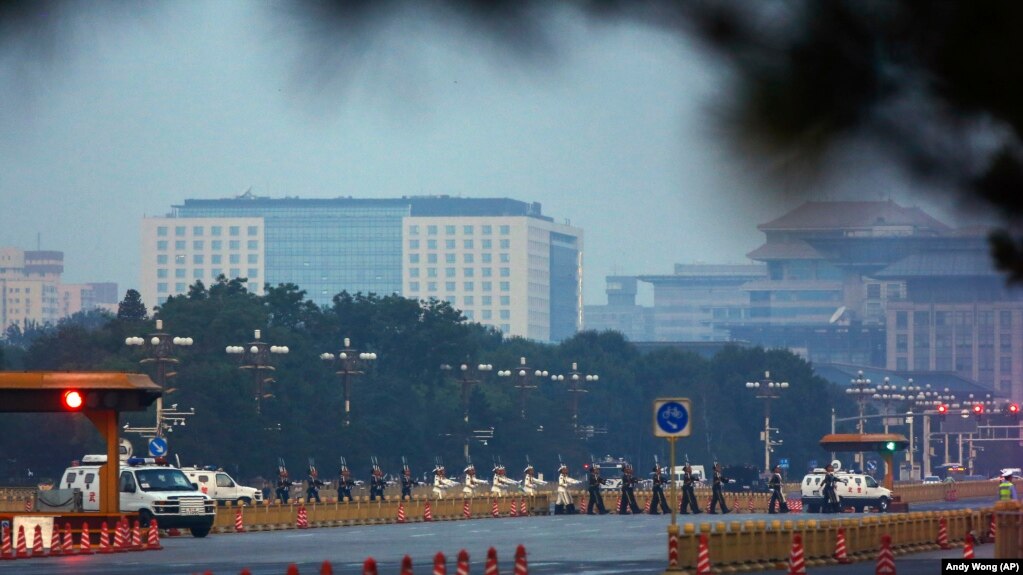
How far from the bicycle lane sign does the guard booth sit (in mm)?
12139

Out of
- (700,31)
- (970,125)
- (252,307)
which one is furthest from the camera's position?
(252,307)

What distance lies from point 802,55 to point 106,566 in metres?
26.5

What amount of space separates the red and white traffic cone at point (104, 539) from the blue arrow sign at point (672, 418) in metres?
13.9

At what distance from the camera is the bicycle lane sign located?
2690cm

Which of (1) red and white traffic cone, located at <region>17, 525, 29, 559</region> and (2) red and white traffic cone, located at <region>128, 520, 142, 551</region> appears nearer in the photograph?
(1) red and white traffic cone, located at <region>17, 525, 29, 559</region>

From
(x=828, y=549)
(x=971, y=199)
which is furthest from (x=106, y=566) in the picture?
(x=971, y=199)

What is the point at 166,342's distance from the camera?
2623 inches

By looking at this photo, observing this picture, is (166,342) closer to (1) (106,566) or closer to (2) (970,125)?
(1) (106,566)

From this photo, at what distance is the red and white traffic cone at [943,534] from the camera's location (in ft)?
123

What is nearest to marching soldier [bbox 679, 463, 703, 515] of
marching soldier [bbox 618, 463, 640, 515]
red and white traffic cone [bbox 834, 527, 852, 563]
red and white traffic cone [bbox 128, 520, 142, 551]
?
marching soldier [bbox 618, 463, 640, 515]

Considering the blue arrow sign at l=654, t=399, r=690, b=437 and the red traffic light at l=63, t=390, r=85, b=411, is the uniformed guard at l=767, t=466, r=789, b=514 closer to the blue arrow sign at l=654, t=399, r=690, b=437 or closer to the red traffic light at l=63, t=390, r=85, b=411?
the red traffic light at l=63, t=390, r=85, b=411

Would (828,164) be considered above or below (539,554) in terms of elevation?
above

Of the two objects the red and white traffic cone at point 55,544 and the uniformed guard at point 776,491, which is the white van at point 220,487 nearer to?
the uniformed guard at point 776,491

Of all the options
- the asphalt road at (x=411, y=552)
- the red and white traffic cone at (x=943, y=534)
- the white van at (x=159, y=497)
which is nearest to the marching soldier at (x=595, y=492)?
the asphalt road at (x=411, y=552)
